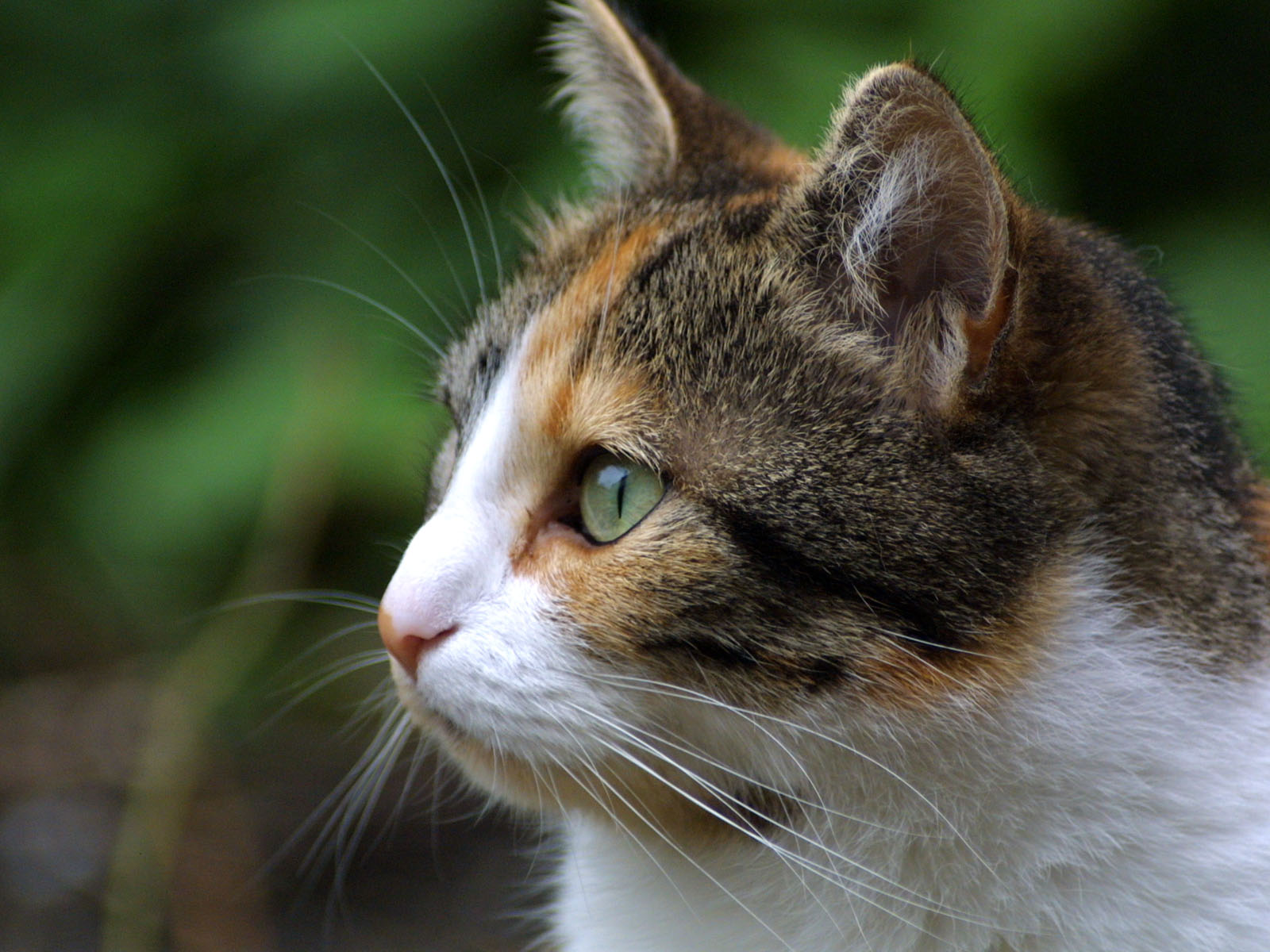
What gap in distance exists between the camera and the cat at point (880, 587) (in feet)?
3.98

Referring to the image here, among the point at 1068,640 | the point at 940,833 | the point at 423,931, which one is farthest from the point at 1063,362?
the point at 423,931

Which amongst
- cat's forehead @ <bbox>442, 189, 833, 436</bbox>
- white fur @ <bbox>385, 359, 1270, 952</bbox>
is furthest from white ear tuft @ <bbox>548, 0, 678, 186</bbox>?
→ white fur @ <bbox>385, 359, 1270, 952</bbox>

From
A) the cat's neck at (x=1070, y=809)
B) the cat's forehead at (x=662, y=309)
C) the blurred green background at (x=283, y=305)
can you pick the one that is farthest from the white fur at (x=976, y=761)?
the blurred green background at (x=283, y=305)

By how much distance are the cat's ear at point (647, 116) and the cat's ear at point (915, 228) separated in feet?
1.48

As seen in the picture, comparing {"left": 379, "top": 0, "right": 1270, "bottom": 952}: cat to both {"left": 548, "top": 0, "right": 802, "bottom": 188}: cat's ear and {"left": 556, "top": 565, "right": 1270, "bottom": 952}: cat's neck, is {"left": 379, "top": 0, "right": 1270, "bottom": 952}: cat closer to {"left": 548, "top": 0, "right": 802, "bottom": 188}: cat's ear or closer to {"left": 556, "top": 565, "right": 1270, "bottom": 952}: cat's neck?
{"left": 556, "top": 565, "right": 1270, "bottom": 952}: cat's neck

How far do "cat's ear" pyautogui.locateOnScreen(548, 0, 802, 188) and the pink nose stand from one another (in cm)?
75

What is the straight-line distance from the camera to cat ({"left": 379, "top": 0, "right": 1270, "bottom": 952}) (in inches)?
47.8

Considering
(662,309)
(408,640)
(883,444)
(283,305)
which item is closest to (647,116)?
(662,309)

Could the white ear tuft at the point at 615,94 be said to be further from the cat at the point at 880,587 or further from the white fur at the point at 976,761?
the white fur at the point at 976,761

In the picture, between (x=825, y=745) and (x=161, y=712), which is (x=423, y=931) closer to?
(x=161, y=712)

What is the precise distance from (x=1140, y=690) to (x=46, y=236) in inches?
102

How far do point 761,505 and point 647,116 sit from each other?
812mm

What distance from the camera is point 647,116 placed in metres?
1.82

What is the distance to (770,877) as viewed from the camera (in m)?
1.41
